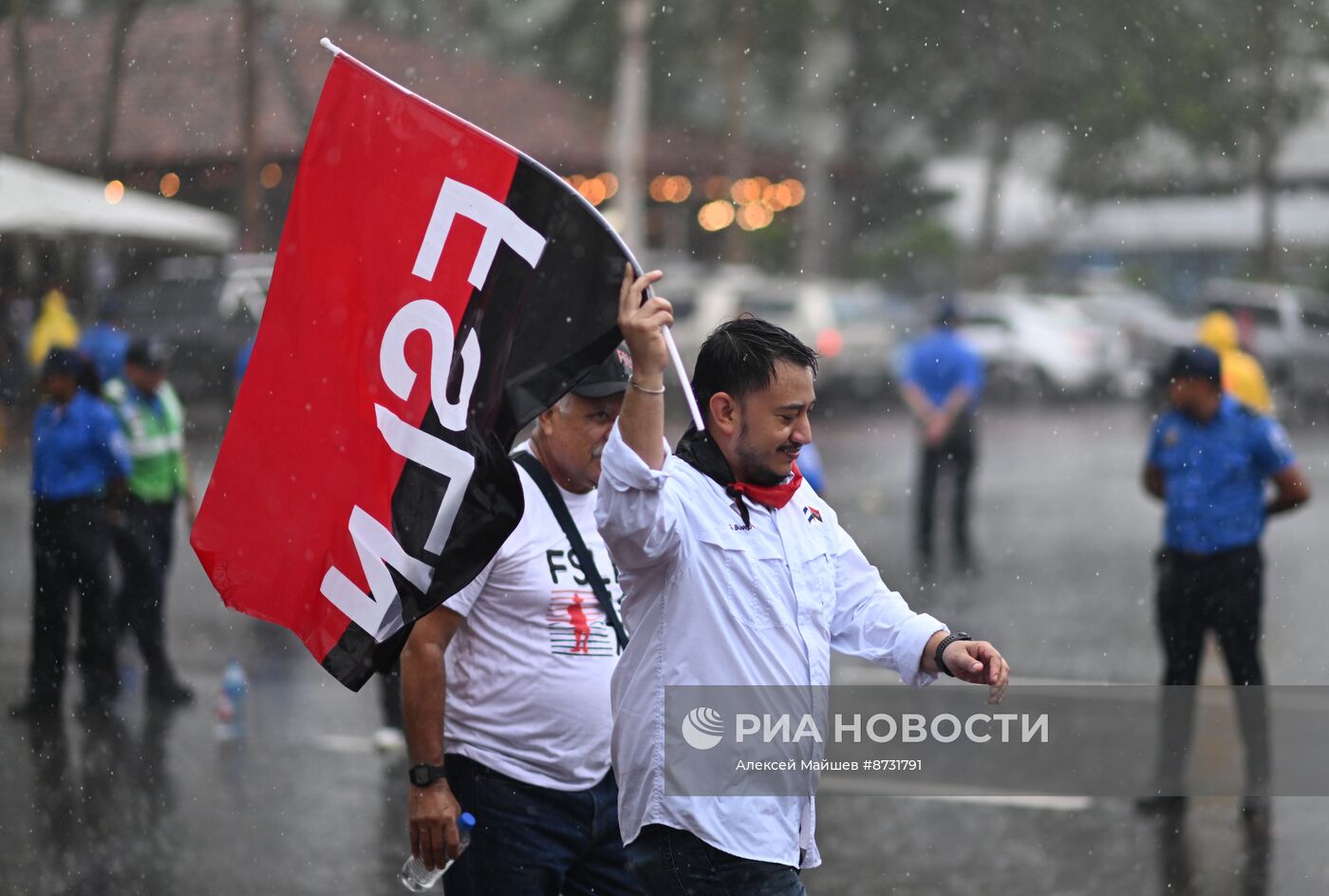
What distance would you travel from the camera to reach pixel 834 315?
21938 mm

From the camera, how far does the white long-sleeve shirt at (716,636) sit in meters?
2.77

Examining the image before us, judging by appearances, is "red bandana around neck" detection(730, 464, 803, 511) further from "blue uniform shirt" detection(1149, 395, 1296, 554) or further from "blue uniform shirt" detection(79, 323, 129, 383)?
"blue uniform shirt" detection(79, 323, 129, 383)

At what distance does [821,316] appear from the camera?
21.6 m

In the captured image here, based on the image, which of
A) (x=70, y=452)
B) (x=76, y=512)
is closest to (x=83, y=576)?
(x=76, y=512)

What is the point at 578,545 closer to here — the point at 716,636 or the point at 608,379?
the point at 608,379

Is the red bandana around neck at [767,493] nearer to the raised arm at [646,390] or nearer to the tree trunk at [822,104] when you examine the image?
the raised arm at [646,390]

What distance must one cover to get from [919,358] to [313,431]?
8.84 meters

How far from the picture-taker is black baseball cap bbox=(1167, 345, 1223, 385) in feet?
19.4

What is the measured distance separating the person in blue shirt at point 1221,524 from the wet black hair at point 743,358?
3.50 metres

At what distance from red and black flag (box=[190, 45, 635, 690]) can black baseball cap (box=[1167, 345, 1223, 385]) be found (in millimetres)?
3709

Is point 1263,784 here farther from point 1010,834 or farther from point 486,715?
point 486,715

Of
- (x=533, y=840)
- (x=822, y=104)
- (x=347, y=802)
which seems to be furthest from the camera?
(x=822, y=104)

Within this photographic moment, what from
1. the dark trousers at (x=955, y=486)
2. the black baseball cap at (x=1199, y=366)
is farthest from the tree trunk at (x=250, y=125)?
the black baseball cap at (x=1199, y=366)

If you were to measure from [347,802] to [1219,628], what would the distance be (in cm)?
324
